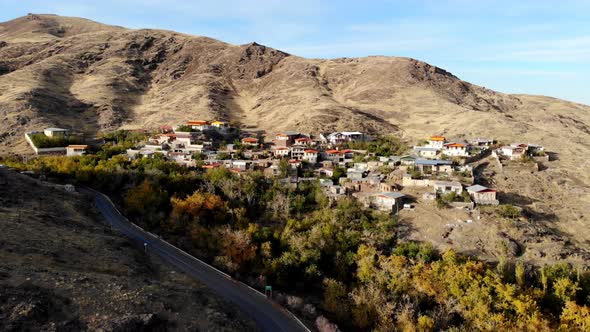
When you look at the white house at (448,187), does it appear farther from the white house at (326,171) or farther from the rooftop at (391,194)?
the white house at (326,171)

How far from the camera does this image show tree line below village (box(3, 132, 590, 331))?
78.3ft

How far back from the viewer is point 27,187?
95.6 feet

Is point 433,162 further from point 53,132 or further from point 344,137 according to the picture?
point 53,132

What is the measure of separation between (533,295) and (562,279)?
2348 millimetres

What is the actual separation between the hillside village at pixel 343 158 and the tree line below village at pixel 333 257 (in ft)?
10.9

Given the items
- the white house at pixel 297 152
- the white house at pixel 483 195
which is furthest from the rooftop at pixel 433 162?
the white house at pixel 297 152

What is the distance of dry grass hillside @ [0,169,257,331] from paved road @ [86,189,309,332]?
1.31 meters

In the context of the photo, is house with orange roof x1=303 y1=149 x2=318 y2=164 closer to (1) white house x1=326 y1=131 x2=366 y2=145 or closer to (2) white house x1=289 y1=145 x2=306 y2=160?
(2) white house x1=289 y1=145 x2=306 y2=160

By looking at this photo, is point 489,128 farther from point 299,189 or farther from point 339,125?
A: point 299,189

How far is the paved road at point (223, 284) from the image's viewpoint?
63.0 feet

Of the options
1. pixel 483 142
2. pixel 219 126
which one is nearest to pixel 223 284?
pixel 483 142

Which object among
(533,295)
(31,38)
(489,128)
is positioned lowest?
(533,295)

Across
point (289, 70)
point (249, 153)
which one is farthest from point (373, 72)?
point (249, 153)

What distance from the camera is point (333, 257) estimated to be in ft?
98.7
